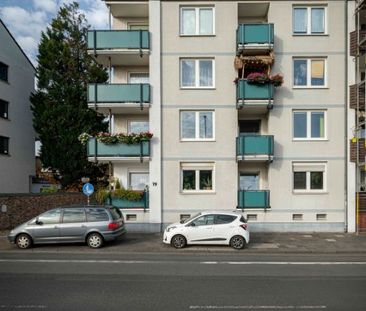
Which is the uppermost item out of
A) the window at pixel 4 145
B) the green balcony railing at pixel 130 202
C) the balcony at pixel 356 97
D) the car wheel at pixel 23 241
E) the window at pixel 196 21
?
the window at pixel 196 21

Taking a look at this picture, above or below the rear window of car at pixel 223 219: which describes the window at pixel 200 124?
above

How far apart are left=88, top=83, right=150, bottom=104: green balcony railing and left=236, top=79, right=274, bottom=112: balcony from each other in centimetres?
463

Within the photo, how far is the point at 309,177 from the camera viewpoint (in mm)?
16797

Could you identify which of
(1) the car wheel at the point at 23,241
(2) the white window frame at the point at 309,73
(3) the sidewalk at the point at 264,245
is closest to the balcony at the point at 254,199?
(3) the sidewalk at the point at 264,245

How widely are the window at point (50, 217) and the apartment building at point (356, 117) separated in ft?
44.6

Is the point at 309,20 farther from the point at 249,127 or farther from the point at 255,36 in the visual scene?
the point at 249,127

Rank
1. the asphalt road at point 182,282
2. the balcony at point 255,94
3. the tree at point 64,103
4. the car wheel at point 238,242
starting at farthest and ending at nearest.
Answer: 1. the tree at point 64,103
2. the balcony at point 255,94
3. the car wheel at point 238,242
4. the asphalt road at point 182,282

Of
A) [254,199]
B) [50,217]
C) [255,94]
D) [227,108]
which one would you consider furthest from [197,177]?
[50,217]

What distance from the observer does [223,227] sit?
498 inches

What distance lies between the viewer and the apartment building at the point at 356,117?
16.1m

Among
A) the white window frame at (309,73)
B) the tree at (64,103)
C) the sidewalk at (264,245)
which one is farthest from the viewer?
the tree at (64,103)

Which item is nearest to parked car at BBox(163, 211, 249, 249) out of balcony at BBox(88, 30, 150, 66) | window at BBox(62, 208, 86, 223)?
window at BBox(62, 208, 86, 223)

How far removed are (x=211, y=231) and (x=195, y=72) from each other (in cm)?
840

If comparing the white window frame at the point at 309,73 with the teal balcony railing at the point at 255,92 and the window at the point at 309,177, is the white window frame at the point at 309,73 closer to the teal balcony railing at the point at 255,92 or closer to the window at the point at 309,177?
the teal balcony railing at the point at 255,92
